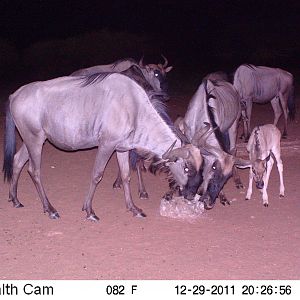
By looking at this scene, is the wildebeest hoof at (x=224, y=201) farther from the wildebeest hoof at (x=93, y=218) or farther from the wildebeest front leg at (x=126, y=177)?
the wildebeest hoof at (x=93, y=218)

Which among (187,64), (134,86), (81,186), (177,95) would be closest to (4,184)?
(81,186)

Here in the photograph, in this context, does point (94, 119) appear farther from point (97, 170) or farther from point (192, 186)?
point (192, 186)

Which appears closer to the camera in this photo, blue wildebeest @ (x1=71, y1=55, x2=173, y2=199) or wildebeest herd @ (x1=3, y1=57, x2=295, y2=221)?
wildebeest herd @ (x1=3, y1=57, x2=295, y2=221)

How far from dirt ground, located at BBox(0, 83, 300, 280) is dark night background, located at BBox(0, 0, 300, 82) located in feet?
56.8

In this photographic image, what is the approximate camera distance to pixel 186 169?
23.3ft

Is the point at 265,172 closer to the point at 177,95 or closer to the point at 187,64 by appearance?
the point at 177,95

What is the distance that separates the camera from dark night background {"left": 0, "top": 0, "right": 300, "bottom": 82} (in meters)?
32.1

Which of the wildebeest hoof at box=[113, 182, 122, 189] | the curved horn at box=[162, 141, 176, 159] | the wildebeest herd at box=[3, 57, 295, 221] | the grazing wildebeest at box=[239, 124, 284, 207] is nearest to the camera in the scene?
the curved horn at box=[162, 141, 176, 159]

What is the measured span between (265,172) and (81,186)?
2.95 metres

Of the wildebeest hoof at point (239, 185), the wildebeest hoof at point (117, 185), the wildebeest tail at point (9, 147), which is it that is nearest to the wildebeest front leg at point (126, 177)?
the wildebeest hoof at point (117, 185)

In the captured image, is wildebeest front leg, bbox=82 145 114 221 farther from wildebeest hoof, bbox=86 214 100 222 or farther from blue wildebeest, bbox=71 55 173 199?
blue wildebeest, bbox=71 55 173 199

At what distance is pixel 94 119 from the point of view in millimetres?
7371

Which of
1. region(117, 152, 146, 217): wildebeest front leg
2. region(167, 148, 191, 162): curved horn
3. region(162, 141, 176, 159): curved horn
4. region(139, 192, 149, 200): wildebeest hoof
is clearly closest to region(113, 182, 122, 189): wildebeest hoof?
region(139, 192, 149, 200): wildebeest hoof

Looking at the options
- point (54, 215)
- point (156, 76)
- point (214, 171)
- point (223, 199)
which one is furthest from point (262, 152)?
point (156, 76)
